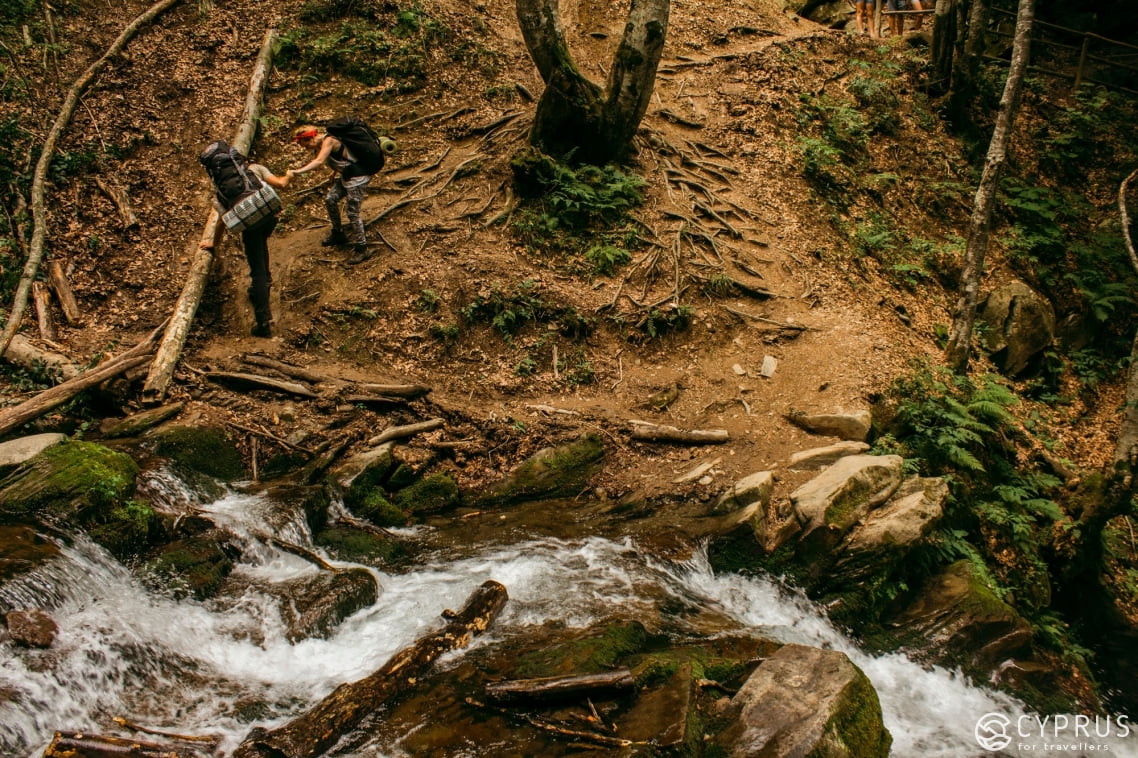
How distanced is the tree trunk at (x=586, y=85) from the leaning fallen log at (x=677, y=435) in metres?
5.04

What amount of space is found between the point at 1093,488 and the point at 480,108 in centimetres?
1085

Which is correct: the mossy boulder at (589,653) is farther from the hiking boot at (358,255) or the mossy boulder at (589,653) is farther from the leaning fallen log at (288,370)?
the hiking boot at (358,255)

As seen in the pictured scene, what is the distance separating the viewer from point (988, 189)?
8.53 metres

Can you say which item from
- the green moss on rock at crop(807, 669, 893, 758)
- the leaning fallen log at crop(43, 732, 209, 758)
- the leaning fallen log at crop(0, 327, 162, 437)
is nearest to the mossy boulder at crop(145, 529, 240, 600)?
the leaning fallen log at crop(43, 732, 209, 758)

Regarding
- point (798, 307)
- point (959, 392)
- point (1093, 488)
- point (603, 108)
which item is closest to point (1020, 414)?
point (959, 392)

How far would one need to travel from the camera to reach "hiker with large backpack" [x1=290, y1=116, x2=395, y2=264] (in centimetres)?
805

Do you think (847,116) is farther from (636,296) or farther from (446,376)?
(446,376)

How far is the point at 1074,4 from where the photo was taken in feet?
50.2

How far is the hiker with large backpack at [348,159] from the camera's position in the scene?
8.05 meters

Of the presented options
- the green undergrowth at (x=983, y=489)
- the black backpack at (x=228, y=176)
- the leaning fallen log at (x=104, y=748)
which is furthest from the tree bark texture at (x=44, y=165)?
the green undergrowth at (x=983, y=489)

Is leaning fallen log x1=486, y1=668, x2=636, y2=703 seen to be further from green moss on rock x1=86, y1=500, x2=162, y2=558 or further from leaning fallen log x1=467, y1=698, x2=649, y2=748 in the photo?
green moss on rock x1=86, y1=500, x2=162, y2=558

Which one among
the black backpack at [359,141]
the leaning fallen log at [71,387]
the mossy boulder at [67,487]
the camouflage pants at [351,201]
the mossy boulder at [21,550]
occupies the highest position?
the black backpack at [359,141]

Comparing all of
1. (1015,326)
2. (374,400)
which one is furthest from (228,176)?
(1015,326)

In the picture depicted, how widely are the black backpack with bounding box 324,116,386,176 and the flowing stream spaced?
4.53 meters
